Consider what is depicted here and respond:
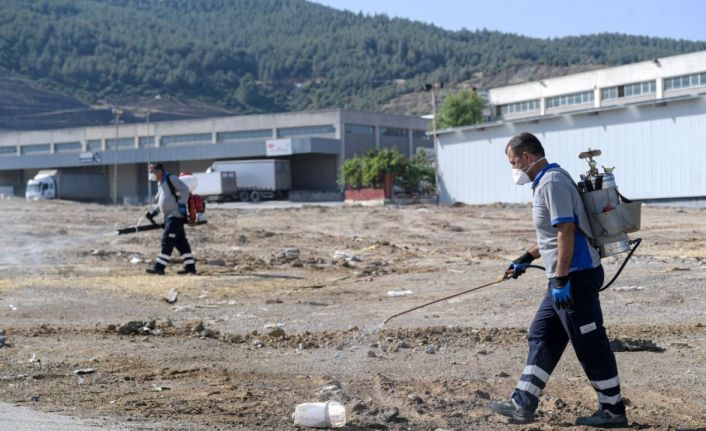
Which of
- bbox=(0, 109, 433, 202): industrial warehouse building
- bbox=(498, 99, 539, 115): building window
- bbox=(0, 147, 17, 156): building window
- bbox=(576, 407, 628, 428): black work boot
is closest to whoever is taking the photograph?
bbox=(576, 407, 628, 428): black work boot

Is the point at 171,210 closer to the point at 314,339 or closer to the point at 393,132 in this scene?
the point at 314,339

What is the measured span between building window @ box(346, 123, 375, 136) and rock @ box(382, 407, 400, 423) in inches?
3063

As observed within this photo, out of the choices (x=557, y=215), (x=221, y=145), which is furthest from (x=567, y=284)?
(x=221, y=145)

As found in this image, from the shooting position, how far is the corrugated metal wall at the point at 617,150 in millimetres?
43575

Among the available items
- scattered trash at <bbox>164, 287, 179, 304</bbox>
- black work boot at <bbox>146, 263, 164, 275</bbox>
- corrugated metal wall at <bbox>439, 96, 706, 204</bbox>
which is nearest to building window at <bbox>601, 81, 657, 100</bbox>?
corrugated metal wall at <bbox>439, 96, 706, 204</bbox>

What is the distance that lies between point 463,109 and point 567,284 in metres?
76.5

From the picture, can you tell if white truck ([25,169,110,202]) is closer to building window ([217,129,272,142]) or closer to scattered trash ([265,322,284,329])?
building window ([217,129,272,142])

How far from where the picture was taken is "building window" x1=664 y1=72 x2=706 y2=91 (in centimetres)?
6956

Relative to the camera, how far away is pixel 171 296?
1452 centimetres

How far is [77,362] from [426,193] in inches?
2239

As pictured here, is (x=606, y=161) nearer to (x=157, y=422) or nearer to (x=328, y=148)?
(x=328, y=148)

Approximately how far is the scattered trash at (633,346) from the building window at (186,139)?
82.5 metres

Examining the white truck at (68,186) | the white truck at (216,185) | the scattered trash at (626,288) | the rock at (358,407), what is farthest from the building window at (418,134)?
the rock at (358,407)

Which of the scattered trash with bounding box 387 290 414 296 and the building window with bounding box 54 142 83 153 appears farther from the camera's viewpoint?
the building window with bounding box 54 142 83 153
